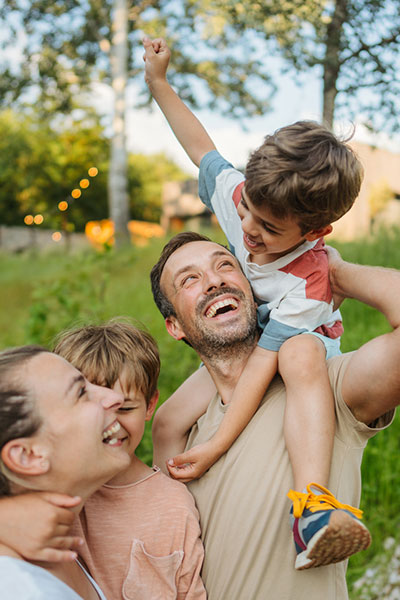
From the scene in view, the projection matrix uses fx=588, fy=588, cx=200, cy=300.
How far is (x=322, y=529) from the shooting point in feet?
4.58

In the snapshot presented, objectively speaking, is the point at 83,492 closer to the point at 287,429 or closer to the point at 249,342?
the point at 287,429

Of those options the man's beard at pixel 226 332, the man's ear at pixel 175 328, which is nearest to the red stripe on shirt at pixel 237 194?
the man's beard at pixel 226 332

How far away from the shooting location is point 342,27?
2.62 m

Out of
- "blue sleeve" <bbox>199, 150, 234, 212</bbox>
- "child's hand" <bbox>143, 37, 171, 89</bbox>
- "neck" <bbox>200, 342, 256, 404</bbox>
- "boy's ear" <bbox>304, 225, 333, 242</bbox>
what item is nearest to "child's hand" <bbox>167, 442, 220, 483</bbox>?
"neck" <bbox>200, 342, 256, 404</bbox>

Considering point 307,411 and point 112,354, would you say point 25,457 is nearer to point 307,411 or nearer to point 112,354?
point 112,354

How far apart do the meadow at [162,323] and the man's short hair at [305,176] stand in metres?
0.80

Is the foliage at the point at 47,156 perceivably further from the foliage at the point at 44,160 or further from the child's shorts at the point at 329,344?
the child's shorts at the point at 329,344

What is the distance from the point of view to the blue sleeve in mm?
2293

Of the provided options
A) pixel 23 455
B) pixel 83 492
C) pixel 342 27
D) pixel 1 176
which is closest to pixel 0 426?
pixel 23 455

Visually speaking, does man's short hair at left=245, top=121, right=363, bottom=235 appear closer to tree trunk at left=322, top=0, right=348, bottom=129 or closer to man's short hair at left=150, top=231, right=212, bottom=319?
man's short hair at left=150, top=231, right=212, bottom=319

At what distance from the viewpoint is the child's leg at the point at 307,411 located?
1.62 m

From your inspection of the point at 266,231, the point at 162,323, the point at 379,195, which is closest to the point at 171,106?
the point at 266,231

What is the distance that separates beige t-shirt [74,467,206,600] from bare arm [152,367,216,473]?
26cm

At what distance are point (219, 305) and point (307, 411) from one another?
1.69 feet
